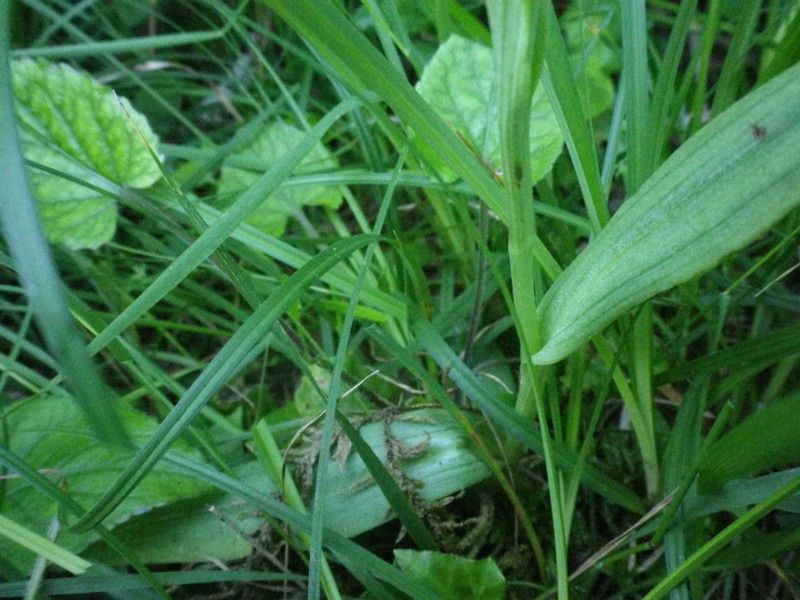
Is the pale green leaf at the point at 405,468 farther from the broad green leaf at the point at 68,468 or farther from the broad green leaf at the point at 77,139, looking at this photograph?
the broad green leaf at the point at 77,139

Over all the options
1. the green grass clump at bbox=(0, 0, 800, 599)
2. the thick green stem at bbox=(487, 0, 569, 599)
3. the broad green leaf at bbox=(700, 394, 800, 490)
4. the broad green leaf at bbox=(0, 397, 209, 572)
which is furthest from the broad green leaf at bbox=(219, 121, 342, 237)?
the broad green leaf at bbox=(700, 394, 800, 490)

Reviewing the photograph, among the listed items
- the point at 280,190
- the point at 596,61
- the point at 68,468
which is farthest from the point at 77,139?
the point at 596,61

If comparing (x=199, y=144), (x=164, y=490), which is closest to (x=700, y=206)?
(x=164, y=490)

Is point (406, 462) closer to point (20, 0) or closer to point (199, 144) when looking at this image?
point (199, 144)

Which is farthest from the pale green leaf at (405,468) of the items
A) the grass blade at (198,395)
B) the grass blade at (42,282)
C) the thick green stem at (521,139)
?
the grass blade at (42,282)

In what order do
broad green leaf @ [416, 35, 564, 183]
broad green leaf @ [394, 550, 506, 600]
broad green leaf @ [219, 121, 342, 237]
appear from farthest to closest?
broad green leaf @ [219, 121, 342, 237] < broad green leaf @ [416, 35, 564, 183] < broad green leaf @ [394, 550, 506, 600]

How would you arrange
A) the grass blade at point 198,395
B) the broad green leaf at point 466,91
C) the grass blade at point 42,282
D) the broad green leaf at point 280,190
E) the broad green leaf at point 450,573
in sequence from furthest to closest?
the broad green leaf at point 280,190, the broad green leaf at point 466,91, the broad green leaf at point 450,573, the grass blade at point 198,395, the grass blade at point 42,282

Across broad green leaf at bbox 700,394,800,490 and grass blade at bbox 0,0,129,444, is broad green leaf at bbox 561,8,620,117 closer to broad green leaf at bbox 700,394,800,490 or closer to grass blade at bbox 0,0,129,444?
broad green leaf at bbox 700,394,800,490

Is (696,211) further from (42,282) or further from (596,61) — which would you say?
(596,61)
